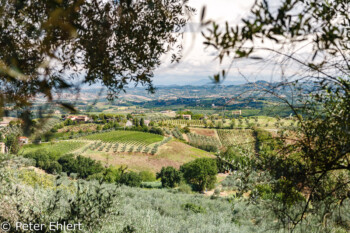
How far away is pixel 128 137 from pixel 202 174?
37.0 metres

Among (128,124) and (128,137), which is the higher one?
(128,124)

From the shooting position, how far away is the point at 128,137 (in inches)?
2773

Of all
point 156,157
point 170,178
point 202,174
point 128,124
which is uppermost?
point 128,124

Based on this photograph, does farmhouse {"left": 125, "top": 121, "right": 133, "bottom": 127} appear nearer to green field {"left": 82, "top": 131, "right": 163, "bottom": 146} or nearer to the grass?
green field {"left": 82, "top": 131, "right": 163, "bottom": 146}

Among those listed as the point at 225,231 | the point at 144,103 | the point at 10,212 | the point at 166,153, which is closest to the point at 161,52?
the point at 10,212

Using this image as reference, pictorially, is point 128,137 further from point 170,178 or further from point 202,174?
point 202,174

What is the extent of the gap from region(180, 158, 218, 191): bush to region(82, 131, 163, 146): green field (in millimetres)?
29238

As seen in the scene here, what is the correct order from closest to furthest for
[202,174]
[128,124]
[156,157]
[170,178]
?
[202,174] < [170,178] < [156,157] < [128,124]

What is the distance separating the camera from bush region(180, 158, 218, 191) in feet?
129

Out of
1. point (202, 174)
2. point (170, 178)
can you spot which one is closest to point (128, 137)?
point (170, 178)

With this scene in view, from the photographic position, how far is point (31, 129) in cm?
175

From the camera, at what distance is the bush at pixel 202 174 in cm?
3928

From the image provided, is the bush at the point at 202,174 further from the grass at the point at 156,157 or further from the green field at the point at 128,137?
the green field at the point at 128,137

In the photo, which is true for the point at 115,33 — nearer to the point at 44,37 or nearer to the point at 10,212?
the point at 44,37
